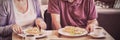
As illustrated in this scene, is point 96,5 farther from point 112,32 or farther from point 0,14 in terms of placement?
point 0,14

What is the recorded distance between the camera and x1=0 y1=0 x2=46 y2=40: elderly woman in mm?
2033

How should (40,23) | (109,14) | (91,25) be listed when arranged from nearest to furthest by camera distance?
(91,25) → (40,23) → (109,14)

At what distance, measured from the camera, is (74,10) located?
2086 millimetres

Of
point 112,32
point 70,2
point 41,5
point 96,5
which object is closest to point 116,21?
point 112,32

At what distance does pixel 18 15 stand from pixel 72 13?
0.44 m

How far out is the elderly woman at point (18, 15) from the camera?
6.67ft

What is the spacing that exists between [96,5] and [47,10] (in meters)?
0.45

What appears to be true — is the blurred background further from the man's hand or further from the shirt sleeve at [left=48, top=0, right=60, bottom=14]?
the shirt sleeve at [left=48, top=0, right=60, bottom=14]

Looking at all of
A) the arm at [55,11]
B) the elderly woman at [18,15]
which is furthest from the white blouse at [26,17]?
the arm at [55,11]

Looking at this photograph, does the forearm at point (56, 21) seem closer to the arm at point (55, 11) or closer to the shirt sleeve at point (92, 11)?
the arm at point (55, 11)

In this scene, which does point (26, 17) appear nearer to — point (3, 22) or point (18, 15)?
point (18, 15)

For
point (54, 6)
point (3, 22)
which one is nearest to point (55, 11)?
point (54, 6)

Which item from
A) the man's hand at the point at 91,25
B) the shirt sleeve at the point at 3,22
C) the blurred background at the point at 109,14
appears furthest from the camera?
the blurred background at the point at 109,14

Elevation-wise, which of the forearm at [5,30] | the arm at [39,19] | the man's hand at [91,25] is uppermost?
the arm at [39,19]
